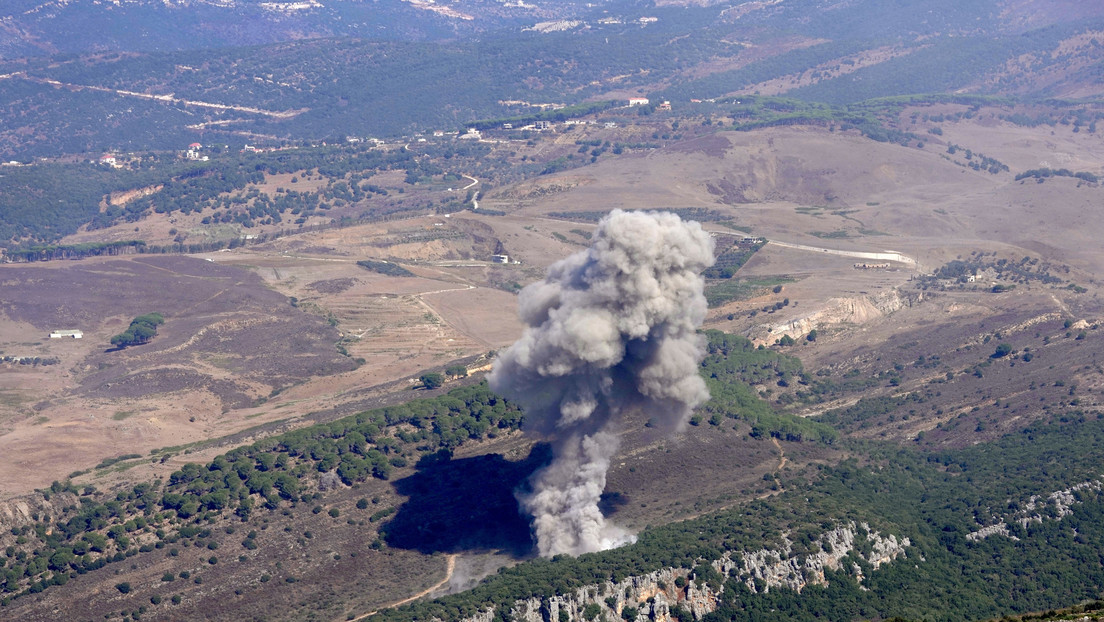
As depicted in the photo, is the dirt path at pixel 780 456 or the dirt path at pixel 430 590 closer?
the dirt path at pixel 430 590

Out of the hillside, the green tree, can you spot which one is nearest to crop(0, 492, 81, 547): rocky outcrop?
the hillside

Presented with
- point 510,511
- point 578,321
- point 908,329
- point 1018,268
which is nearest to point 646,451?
point 510,511

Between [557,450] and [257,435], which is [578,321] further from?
[257,435]

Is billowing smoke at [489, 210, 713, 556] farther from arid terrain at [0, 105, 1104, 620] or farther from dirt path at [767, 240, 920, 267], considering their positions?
dirt path at [767, 240, 920, 267]

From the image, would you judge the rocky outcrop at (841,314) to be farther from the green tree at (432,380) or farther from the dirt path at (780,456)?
the dirt path at (780,456)

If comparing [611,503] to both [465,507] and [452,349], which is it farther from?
[452,349]

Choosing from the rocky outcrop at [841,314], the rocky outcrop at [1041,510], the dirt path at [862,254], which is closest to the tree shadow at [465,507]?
the rocky outcrop at [1041,510]
